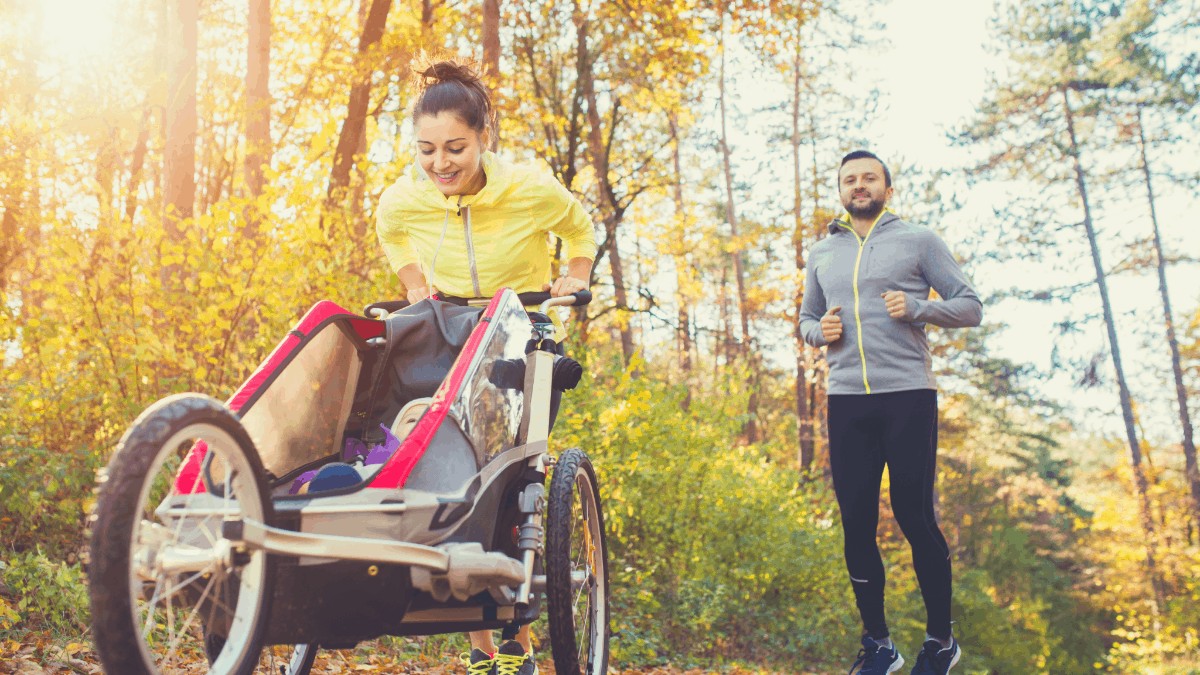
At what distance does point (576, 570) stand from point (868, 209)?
2.13 metres

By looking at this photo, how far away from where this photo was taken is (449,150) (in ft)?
11.7

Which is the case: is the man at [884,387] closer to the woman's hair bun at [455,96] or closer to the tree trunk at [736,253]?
the woman's hair bun at [455,96]

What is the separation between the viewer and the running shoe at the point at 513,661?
130 inches

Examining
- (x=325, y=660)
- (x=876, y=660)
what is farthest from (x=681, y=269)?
(x=876, y=660)

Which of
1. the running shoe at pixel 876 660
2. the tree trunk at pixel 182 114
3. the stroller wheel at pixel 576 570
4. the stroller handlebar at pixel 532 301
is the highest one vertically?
the tree trunk at pixel 182 114

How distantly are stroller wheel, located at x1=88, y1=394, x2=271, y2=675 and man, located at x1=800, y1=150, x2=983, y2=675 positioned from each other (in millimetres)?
2758

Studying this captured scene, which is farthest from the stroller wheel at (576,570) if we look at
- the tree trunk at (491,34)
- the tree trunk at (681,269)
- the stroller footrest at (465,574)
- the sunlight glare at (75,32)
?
the sunlight glare at (75,32)

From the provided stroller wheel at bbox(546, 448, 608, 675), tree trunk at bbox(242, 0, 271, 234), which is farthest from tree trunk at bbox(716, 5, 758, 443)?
stroller wheel at bbox(546, 448, 608, 675)

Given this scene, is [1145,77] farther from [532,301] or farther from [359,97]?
[532,301]

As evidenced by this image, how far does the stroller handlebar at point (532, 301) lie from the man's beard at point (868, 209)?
1.55 metres

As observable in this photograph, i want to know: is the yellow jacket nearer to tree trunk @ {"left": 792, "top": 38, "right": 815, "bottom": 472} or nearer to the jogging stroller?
the jogging stroller

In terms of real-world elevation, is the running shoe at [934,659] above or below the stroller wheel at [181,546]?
below

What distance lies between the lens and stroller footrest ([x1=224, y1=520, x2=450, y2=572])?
217 centimetres

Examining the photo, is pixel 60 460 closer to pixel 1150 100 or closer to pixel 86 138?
pixel 86 138
